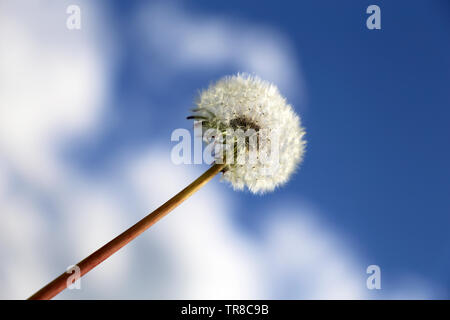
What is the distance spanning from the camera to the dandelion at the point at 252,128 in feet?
10.8

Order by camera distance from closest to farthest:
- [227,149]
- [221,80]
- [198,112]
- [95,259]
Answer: [95,259] < [227,149] < [198,112] < [221,80]

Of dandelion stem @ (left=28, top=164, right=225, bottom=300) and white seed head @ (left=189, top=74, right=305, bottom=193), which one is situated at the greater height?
white seed head @ (left=189, top=74, right=305, bottom=193)

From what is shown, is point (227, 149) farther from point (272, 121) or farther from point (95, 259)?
point (95, 259)

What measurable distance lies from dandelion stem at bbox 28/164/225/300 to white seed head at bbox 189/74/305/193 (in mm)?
729

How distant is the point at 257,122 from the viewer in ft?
11.3

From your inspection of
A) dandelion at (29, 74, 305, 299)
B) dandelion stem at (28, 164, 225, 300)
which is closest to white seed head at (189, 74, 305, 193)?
dandelion at (29, 74, 305, 299)

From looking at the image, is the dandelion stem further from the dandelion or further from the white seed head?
the white seed head

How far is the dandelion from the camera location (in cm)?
328

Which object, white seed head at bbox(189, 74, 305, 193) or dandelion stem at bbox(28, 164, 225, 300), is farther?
white seed head at bbox(189, 74, 305, 193)

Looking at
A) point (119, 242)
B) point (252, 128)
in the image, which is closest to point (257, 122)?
point (252, 128)
